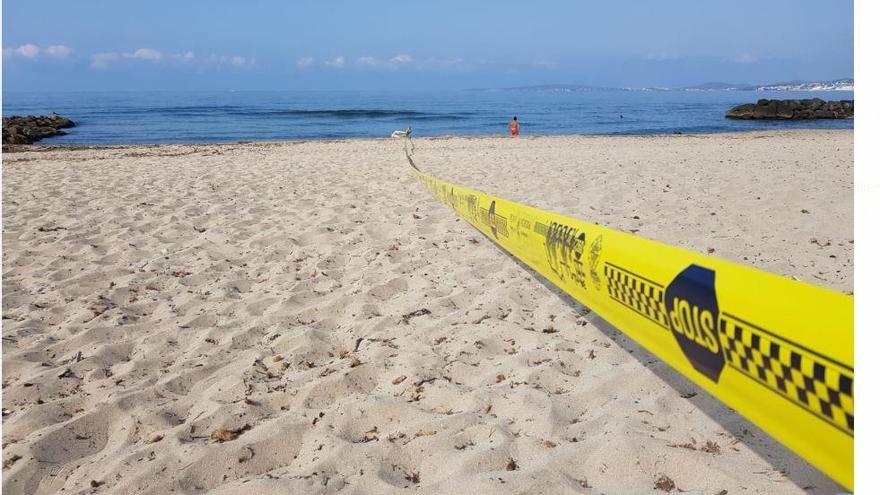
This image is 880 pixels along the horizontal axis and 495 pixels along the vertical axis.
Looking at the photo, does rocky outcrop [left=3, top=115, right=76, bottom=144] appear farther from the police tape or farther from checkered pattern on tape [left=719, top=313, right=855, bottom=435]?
checkered pattern on tape [left=719, top=313, right=855, bottom=435]

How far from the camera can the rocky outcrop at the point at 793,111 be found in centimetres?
3703

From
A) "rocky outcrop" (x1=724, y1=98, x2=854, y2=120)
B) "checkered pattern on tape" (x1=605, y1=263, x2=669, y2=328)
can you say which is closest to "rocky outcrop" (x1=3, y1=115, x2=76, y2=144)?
"checkered pattern on tape" (x1=605, y1=263, x2=669, y2=328)

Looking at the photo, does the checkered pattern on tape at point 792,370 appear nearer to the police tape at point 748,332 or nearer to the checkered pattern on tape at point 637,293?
the police tape at point 748,332

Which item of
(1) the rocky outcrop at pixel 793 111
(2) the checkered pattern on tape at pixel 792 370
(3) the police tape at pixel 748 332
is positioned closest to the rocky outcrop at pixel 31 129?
(3) the police tape at pixel 748 332

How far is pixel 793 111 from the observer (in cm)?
3738

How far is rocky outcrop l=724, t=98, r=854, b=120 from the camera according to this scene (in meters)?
37.0

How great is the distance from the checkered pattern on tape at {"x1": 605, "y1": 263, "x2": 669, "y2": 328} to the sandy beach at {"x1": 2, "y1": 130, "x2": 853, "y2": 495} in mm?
504

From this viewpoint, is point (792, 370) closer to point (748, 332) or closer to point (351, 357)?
point (748, 332)

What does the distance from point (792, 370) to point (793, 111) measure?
44.4 meters

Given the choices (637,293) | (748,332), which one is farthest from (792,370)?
(637,293)

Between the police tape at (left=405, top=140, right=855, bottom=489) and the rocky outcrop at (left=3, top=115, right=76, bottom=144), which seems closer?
the police tape at (left=405, top=140, right=855, bottom=489)

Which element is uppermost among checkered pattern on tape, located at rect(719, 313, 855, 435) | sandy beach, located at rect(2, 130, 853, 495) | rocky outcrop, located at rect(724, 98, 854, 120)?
rocky outcrop, located at rect(724, 98, 854, 120)
